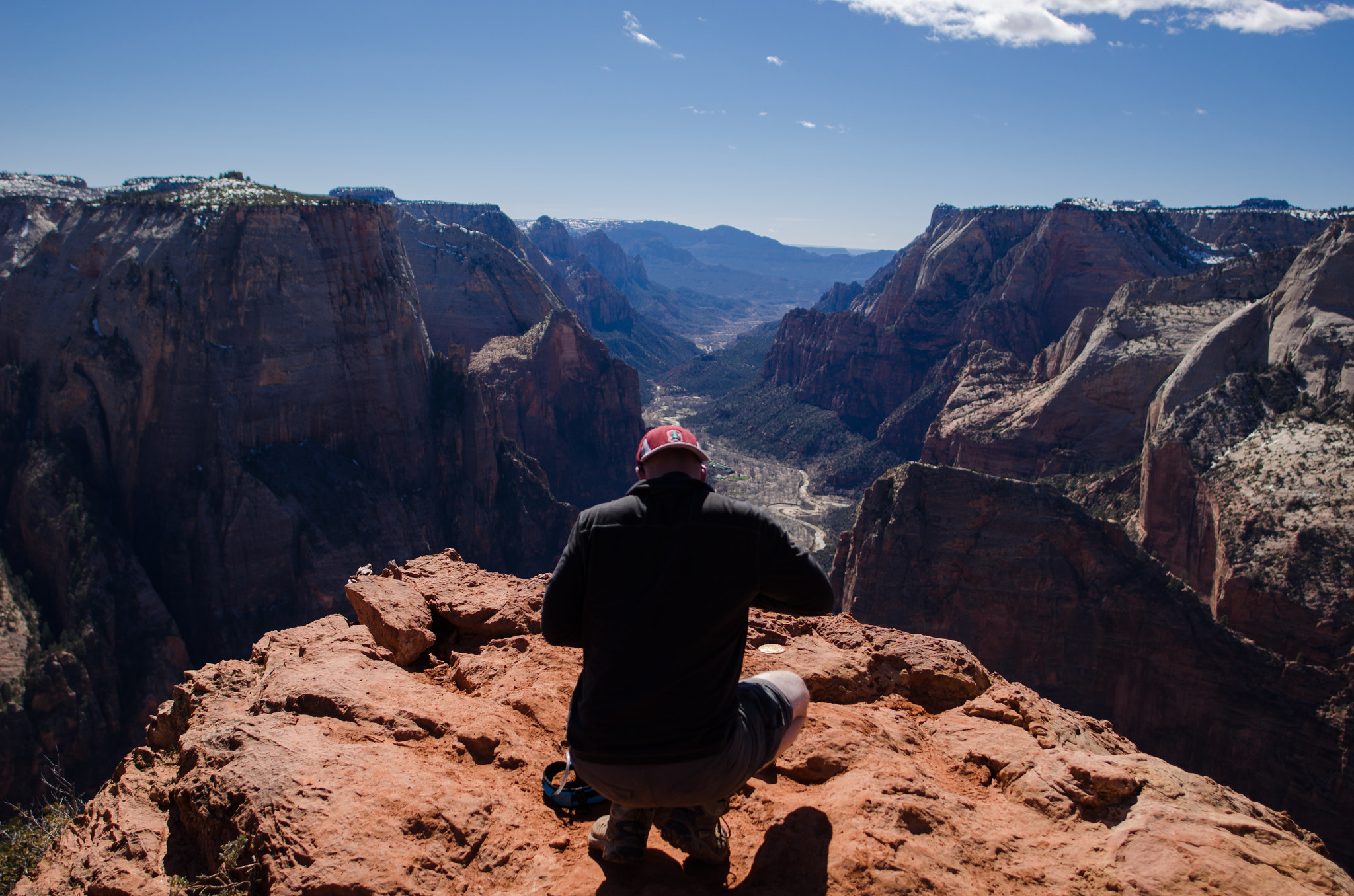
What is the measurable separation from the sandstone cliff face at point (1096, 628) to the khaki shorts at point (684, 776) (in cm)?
2068

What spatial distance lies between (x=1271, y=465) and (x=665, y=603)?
2929 centimetres

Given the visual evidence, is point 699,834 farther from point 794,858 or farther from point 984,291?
point 984,291

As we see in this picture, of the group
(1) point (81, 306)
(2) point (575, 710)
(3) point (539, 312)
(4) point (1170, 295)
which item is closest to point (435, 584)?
(2) point (575, 710)

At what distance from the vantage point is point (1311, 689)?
60.3 ft

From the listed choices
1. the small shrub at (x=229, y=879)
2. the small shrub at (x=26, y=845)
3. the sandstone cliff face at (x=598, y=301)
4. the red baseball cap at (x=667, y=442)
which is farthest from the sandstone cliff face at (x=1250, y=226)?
the sandstone cliff face at (x=598, y=301)

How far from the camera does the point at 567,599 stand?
157 inches

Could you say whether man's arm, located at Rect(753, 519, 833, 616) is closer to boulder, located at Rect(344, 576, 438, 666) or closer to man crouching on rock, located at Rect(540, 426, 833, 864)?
man crouching on rock, located at Rect(540, 426, 833, 864)

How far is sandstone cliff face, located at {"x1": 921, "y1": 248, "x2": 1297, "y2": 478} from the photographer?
40.6m

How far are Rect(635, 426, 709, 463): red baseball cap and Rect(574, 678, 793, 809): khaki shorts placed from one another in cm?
150

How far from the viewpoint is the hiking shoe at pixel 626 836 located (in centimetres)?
407

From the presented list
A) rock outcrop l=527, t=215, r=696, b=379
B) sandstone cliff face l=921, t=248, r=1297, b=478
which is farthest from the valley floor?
rock outcrop l=527, t=215, r=696, b=379

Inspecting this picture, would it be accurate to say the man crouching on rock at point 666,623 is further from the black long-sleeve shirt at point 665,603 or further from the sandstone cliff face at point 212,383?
the sandstone cliff face at point 212,383

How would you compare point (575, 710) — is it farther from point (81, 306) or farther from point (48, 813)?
point (81, 306)

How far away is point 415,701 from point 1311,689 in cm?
2201
